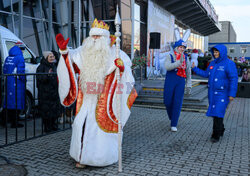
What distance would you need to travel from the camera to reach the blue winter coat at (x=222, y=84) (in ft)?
16.7

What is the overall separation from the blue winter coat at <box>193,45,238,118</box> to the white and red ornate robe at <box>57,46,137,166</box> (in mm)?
2077

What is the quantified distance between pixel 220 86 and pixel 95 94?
2.63 m

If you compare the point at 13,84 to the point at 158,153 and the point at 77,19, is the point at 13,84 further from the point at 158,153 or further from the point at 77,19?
the point at 77,19

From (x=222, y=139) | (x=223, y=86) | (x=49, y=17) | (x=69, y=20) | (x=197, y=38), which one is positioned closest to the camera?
(x=223, y=86)

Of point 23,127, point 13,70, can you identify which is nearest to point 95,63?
point 13,70

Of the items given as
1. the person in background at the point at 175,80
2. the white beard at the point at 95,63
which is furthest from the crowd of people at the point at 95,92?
the person in background at the point at 175,80

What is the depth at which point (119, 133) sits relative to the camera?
3.68 metres

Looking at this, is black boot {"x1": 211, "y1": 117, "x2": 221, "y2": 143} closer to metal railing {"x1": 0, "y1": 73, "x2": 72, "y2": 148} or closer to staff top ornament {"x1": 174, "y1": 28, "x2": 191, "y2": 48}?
staff top ornament {"x1": 174, "y1": 28, "x2": 191, "y2": 48}

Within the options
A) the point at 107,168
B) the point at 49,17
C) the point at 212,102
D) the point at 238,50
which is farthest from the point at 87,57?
the point at 238,50

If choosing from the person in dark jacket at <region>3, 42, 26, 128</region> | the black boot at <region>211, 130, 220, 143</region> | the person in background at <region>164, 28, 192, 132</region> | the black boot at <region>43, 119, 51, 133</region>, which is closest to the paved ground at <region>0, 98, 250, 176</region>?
the black boot at <region>211, 130, 220, 143</region>

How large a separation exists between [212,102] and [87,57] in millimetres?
2788

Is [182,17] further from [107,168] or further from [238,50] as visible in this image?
[238,50]

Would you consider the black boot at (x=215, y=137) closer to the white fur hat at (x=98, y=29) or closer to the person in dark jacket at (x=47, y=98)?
the white fur hat at (x=98, y=29)

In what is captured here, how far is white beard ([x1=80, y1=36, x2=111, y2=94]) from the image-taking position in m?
3.74
